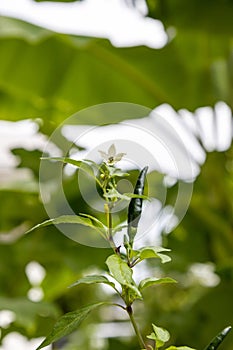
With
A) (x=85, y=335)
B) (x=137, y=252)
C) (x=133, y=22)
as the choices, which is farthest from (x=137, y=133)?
(x=85, y=335)

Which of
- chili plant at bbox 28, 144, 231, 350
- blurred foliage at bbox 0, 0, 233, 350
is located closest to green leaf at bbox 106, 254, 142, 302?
chili plant at bbox 28, 144, 231, 350

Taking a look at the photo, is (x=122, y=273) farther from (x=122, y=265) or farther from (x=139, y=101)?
(x=139, y=101)

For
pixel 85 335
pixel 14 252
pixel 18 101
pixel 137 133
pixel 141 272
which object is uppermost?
pixel 137 133

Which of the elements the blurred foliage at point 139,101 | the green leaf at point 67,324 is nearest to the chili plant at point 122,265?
the green leaf at point 67,324

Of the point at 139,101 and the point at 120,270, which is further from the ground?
the point at 120,270

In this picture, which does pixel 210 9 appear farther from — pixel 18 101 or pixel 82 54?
pixel 18 101

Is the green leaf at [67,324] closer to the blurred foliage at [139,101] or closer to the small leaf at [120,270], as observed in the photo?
the small leaf at [120,270]

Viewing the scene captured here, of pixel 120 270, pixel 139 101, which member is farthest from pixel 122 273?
pixel 139 101
